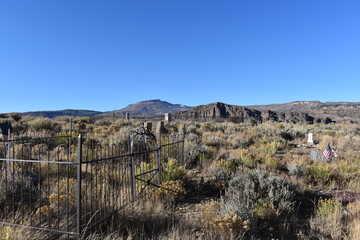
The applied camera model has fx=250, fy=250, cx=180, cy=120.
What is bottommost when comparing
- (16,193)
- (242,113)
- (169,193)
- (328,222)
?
(328,222)

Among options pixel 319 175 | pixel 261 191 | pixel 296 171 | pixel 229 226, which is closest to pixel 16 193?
pixel 229 226

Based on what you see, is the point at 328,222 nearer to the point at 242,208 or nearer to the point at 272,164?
the point at 242,208

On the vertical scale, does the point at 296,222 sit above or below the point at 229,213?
below

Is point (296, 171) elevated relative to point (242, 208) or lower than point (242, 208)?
lower

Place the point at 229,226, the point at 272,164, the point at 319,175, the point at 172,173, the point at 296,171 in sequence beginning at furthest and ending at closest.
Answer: the point at 272,164 < the point at 296,171 < the point at 319,175 < the point at 172,173 < the point at 229,226

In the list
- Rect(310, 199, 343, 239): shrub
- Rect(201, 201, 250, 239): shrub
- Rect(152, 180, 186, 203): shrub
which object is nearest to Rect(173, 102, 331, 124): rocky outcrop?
Rect(152, 180, 186, 203): shrub

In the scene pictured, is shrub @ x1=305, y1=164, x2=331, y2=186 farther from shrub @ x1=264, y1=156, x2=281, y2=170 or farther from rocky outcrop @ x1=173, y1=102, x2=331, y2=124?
rocky outcrop @ x1=173, y1=102, x2=331, y2=124

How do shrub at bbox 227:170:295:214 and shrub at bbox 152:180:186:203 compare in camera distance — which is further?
shrub at bbox 152:180:186:203

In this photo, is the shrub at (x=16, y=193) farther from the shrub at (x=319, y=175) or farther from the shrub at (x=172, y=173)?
the shrub at (x=319, y=175)

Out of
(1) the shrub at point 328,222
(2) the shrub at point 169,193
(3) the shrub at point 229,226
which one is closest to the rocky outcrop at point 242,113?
(2) the shrub at point 169,193

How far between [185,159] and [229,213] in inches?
215

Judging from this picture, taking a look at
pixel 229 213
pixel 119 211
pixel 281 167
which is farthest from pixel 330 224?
pixel 281 167

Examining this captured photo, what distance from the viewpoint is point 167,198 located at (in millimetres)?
5805

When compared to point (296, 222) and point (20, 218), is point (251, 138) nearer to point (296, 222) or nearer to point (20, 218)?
point (296, 222)
